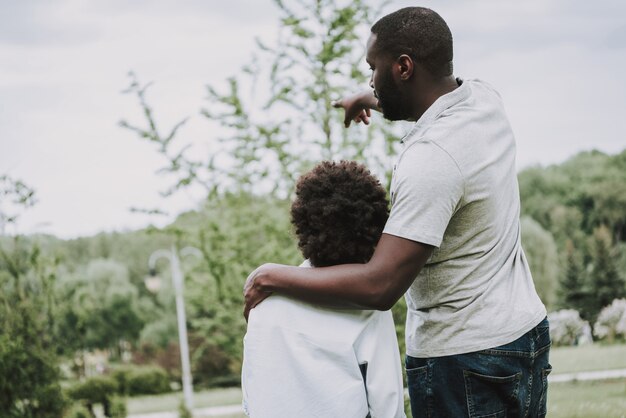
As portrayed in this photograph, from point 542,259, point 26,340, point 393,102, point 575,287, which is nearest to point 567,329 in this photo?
point 575,287

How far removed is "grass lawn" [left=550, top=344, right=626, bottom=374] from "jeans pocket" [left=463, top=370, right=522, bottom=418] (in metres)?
16.1

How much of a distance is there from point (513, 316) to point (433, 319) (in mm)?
214

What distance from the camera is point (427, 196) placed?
1.99 meters

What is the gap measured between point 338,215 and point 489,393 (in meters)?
0.64

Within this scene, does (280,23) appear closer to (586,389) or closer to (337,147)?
(337,147)

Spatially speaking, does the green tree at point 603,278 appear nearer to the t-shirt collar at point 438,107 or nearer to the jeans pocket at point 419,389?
the jeans pocket at point 419,389

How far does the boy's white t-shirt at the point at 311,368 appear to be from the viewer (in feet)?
7.16

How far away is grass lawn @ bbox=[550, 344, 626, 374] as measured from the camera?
1762 cm

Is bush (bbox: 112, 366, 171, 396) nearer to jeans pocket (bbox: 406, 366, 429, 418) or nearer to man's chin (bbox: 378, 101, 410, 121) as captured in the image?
jeans pocket (bbox: 406, 366, 429, 418)

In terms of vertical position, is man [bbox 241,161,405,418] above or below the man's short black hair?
below

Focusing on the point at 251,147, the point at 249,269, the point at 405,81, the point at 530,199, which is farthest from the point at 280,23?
the point at 530,199

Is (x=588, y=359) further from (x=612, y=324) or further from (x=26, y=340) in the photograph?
(x=26, y=340)

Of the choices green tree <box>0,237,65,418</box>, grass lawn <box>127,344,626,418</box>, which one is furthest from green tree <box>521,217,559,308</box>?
green tree <box>0,237,65,418</box>

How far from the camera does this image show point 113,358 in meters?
46.0
